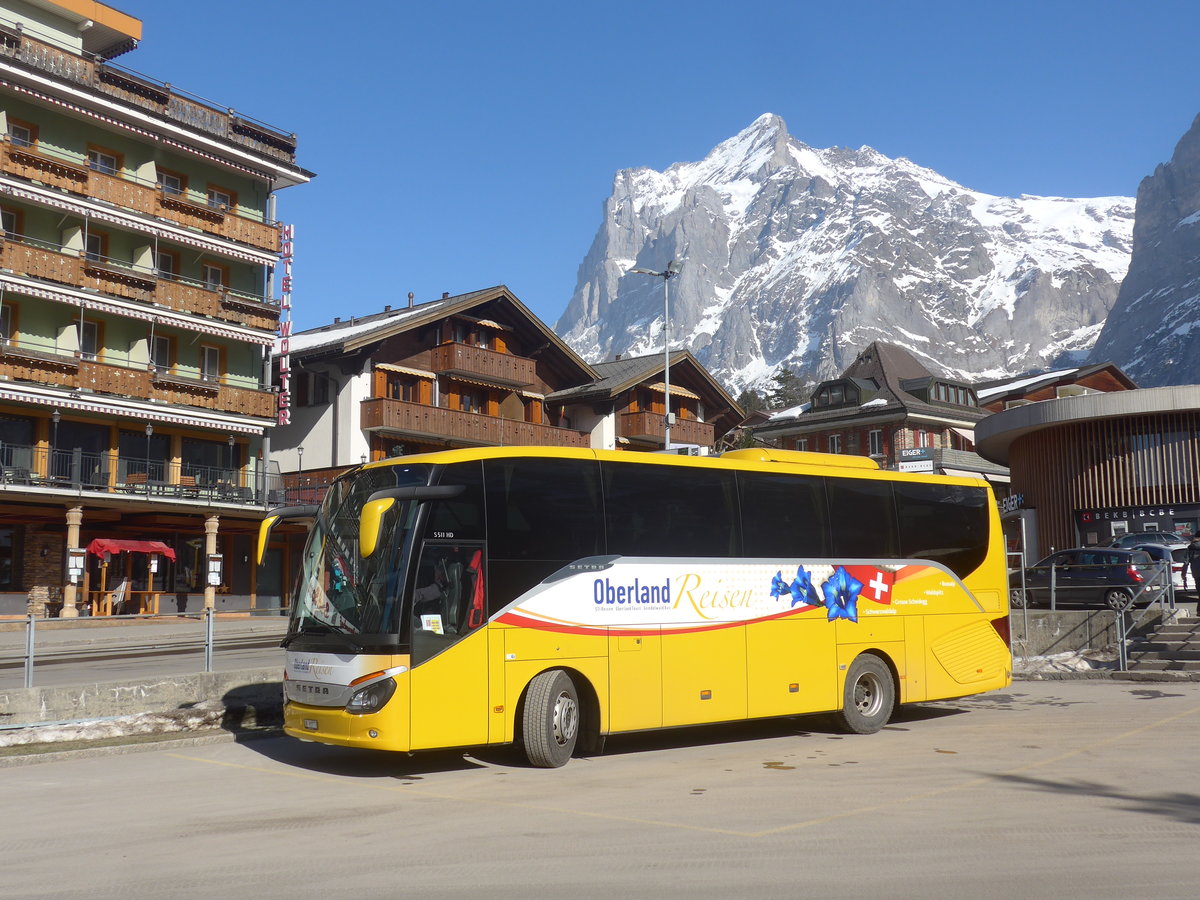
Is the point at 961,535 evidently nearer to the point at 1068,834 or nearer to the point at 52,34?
the point at 1068,834

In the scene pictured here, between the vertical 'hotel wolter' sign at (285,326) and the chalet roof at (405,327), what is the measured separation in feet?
1.32

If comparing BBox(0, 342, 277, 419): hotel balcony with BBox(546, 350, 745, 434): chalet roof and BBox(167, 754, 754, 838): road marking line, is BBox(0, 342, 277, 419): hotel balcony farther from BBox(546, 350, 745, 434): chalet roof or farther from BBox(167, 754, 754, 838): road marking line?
BBox(167, 754, 754, 838): road marking line

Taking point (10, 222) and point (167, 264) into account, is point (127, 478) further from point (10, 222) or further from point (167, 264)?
point (10, 222)

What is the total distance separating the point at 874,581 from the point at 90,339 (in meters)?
33.7

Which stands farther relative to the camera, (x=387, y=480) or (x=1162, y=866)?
(x=387, y=480)

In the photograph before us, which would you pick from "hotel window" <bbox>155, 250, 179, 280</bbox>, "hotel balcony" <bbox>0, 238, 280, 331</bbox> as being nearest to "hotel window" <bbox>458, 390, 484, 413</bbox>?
"hotel balcony" <bbox>0, 238, 280, 331</bbox>

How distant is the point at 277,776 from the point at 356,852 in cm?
382

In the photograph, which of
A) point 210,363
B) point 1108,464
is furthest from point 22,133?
point 1108,464

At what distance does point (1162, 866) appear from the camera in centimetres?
745

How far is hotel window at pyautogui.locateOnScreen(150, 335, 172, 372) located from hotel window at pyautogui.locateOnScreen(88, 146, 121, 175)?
5.92 m

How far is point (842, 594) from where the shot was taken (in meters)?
15.0

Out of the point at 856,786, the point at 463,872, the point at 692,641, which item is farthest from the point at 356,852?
the point at 692,641

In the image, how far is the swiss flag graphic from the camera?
1519cm

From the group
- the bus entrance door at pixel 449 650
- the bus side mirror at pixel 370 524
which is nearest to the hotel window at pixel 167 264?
the bus entrance door at pixel 449 650
